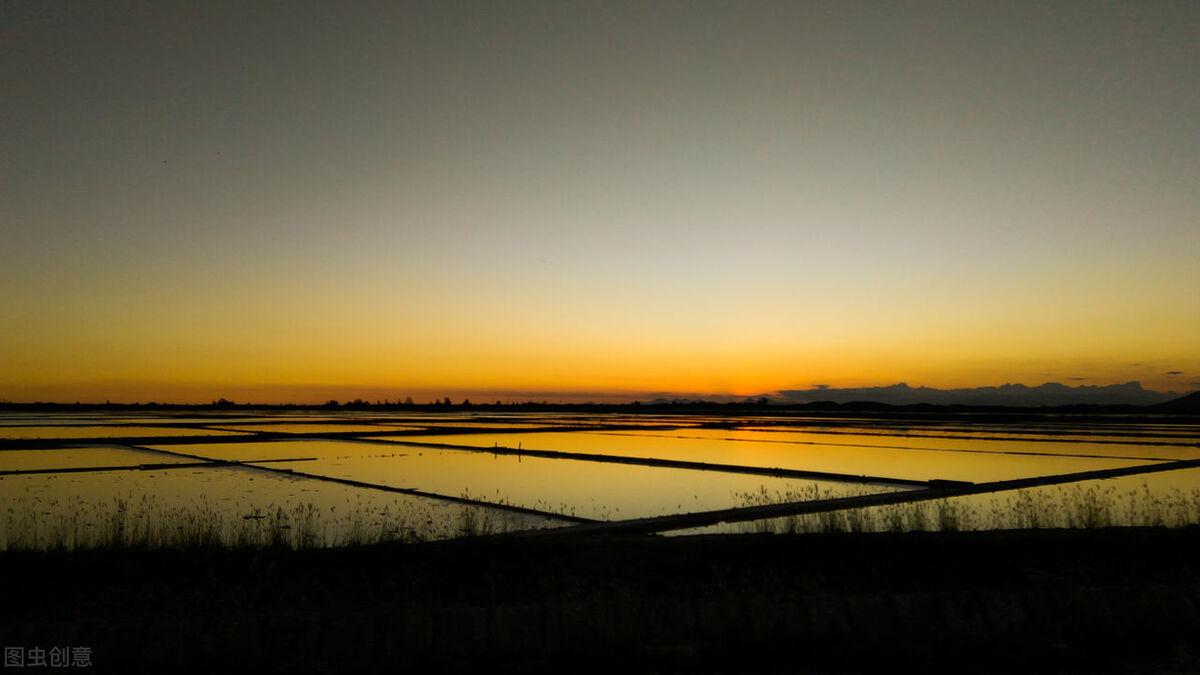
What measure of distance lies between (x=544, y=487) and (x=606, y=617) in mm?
11256

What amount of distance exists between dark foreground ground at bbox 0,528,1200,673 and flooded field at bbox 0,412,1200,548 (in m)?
2.38

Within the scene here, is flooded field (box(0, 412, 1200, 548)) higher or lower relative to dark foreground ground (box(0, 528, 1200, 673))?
lower

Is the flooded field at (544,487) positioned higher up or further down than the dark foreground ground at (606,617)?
further down

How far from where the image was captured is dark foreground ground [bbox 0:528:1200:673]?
5453 mm

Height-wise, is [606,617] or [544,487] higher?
[606,617]

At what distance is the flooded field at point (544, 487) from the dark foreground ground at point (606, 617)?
2380 millimetres

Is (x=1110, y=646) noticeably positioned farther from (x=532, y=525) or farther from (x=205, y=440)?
(x=205, y=440)

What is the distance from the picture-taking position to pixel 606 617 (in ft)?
18.7

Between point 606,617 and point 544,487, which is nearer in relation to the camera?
point 606,617

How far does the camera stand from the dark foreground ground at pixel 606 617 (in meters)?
5.45

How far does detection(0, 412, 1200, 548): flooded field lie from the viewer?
11.4 meters

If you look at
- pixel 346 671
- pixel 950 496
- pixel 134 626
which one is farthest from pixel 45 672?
pixel 950 496

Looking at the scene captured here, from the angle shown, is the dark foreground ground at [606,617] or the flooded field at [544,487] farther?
the flooded field at [544,487]

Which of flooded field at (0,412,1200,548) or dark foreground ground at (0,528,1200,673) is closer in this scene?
dark foreground ground at (0,528,1200,673)
